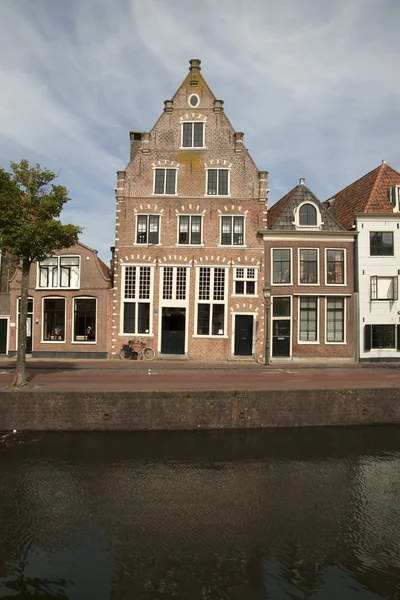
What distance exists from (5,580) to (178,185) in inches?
928

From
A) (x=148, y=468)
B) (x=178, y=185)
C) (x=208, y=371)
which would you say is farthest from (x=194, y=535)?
(x=178, y=185)

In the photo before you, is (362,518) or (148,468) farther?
(148,468)

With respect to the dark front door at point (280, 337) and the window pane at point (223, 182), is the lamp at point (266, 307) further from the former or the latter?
the window pane at point (223, 182)

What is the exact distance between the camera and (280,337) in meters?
26.9

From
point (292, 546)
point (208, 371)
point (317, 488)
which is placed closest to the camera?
point (292, 546)

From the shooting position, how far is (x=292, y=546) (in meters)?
8.06

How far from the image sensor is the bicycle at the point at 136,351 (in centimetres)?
2598

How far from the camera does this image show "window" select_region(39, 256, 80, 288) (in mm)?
26766

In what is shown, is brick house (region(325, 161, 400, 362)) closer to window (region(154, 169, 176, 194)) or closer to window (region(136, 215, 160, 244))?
window (region(154, 169, 176, 194))

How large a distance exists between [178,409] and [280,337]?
554 inches

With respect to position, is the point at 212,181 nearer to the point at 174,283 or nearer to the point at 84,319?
the point at 174,283

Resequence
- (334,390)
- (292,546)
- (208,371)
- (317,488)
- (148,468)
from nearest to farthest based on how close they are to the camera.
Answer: (292,546)
(317,488)
(148,468)
(334,390)
(208,371)

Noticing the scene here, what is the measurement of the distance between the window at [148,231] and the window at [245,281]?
5.72 m

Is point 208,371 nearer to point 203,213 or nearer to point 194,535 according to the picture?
point 203,213
